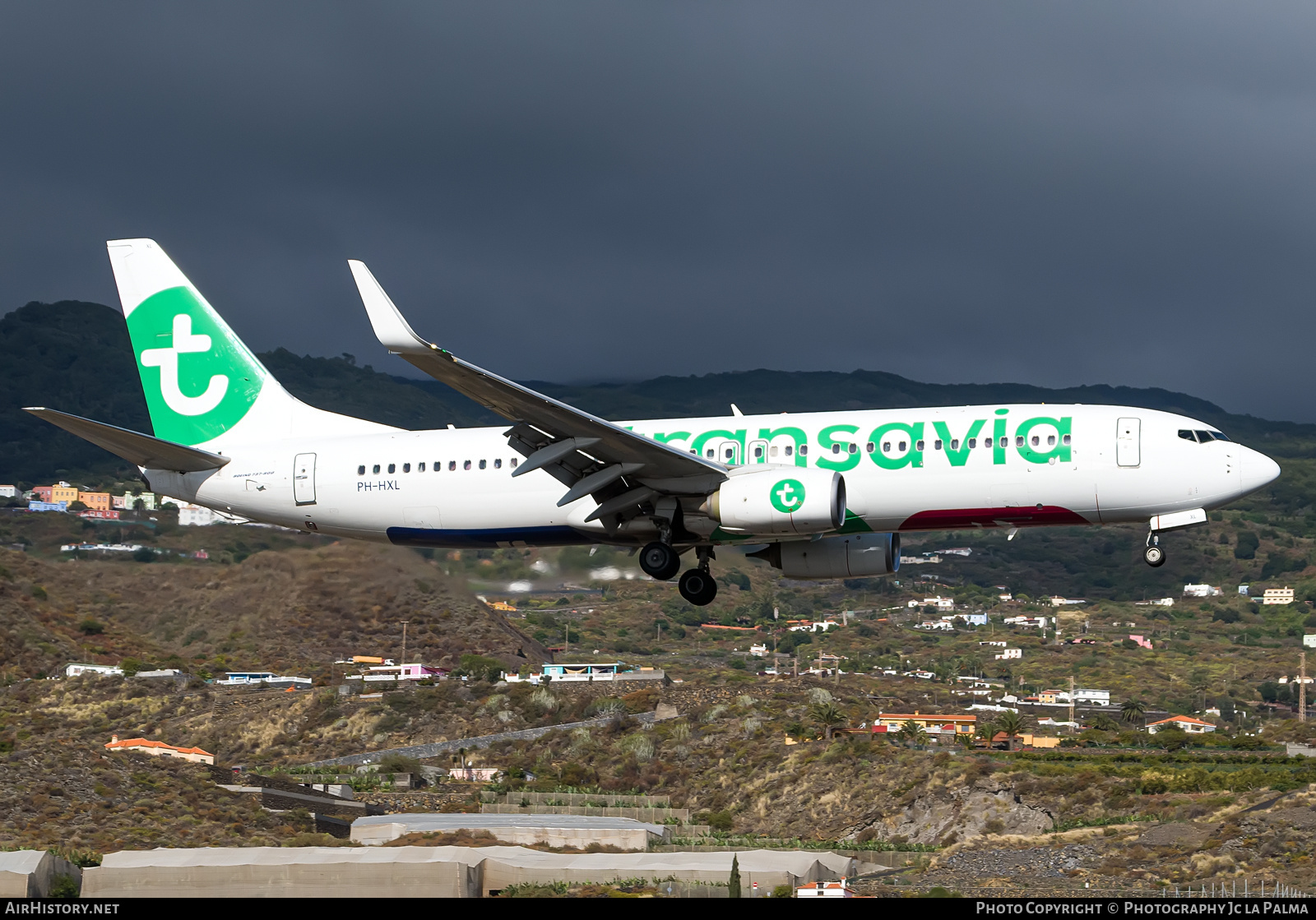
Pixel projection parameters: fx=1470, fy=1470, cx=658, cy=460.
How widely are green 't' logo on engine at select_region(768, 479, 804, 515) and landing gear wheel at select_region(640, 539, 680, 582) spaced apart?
12.0ft

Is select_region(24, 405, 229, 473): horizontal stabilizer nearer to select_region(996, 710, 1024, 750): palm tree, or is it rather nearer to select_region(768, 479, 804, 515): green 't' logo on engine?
select_region(768, 479, 804, 515): green 't' logo on engine

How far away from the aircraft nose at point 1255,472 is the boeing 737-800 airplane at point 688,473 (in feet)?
0.14

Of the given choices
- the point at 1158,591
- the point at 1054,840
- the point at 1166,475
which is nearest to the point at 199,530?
the point at 1054,840

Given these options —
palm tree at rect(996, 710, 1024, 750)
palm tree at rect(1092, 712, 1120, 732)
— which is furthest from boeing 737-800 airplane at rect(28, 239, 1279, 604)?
palm tree at rect(1092, 712, 1120, 732)

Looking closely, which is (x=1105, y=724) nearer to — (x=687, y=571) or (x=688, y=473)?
(x=687, y=571)

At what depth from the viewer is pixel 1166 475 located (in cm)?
3341

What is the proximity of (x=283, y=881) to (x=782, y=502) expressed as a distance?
913 inches

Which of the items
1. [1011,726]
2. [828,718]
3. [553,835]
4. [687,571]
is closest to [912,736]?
[828,718]

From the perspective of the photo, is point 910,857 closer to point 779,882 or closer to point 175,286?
point 779,882

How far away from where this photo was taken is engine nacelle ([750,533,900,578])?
37.0m

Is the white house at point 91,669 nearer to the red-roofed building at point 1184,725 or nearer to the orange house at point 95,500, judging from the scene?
the orange house at point 95,500

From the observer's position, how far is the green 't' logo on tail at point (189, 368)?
4075 cm

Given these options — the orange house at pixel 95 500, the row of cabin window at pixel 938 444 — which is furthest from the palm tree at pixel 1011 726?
the row of cabin window at pixel 938 444

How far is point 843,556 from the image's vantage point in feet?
122
